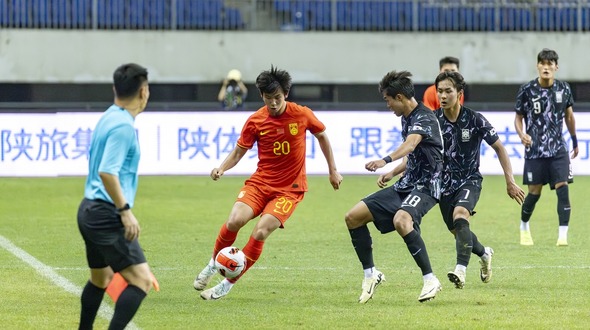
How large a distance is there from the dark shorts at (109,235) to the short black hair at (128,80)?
653mm

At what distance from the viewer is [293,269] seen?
12.2 meters

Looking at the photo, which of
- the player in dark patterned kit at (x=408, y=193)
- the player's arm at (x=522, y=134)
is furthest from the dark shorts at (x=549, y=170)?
the player in dark patterned kit at (x=408, y=193)

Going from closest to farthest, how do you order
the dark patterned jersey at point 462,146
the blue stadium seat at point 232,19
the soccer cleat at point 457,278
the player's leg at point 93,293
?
1. the player's leg at point 93,293
2. the soccer cleat at point 457,278
3. the dark patterned jersey at point 462,146
4. the blue stadium seat at point 232,19

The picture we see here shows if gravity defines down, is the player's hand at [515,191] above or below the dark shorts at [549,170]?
above

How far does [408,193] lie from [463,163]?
697 millimetres

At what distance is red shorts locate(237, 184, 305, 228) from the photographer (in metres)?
10.6

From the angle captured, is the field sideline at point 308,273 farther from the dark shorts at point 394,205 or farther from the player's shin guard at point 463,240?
Answer: the dark shorts at point 394,205

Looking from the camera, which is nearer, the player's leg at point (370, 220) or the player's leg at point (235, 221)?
the player's leg at point (370, 220)

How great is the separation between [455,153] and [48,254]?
4.76 meters

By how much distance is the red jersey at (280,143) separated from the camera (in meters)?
10.7

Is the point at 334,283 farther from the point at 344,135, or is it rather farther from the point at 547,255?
the point at 344,135

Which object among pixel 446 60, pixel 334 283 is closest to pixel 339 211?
pixel 446 60

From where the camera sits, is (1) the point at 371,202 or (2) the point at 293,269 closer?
(1) the point at 371,202

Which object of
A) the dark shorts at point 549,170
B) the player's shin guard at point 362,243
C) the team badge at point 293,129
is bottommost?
the player's shin guard at point 362,243
